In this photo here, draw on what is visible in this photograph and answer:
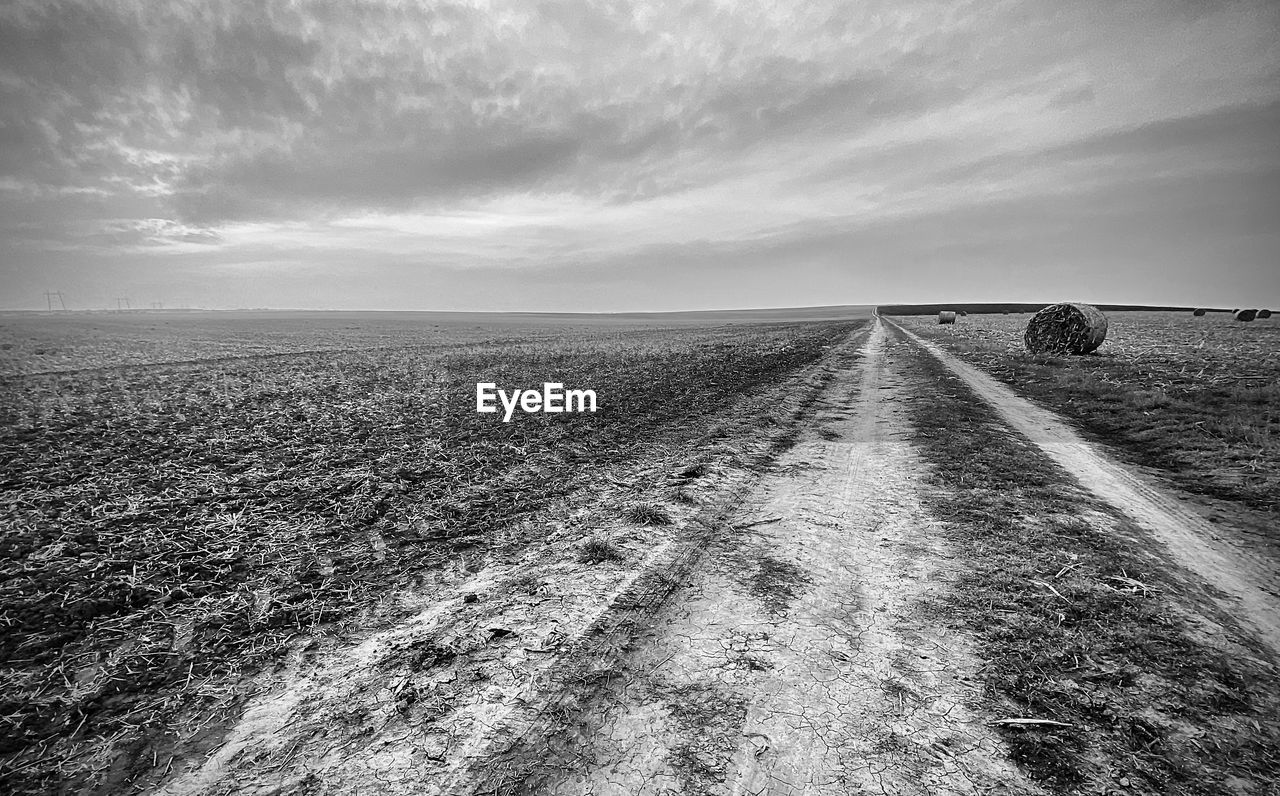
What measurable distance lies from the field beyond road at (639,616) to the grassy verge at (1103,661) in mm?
18

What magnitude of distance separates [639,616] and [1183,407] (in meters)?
11.6

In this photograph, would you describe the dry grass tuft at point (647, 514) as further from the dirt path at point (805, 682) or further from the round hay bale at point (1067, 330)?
the round hay bale at point (1067, 330)

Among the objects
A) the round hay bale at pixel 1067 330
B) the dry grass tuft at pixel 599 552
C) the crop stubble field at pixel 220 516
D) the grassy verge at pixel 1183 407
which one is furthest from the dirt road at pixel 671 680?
the round hay bale at pixel 1067 330

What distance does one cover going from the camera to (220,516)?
5293 millimetres

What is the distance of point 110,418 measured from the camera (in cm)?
1009

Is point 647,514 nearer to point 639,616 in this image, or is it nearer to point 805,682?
point 639,616

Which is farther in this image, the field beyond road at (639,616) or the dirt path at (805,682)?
the field beyond road at (639,616)

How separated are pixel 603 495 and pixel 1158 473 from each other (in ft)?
22.0

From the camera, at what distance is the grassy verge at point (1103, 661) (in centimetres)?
226

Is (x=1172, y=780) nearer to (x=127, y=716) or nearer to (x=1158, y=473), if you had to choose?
(x=127, y=716)

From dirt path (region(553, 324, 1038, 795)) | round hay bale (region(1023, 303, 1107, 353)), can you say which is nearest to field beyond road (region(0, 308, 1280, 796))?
dirt path (region(553, 324, 1038, 795))

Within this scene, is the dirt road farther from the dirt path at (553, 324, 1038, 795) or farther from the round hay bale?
the round hay bale

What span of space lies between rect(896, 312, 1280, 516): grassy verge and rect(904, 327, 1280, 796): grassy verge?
2.61 m

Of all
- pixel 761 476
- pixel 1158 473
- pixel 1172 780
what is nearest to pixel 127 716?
pixel 1172 780
